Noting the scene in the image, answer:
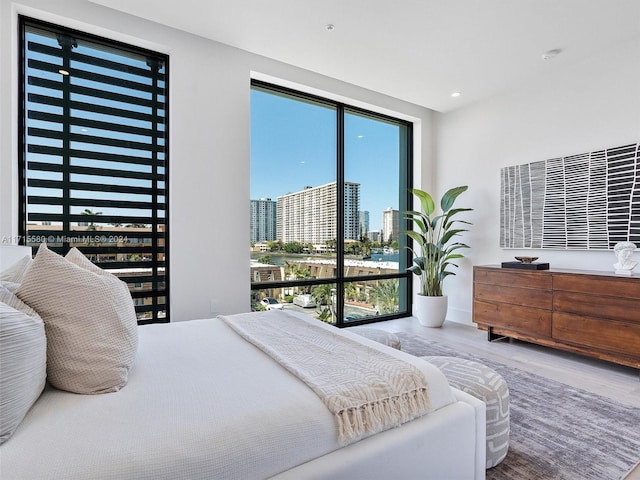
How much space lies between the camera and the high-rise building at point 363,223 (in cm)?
435

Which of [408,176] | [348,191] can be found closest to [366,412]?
[348,191]

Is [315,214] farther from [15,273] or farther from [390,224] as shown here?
[15,273]

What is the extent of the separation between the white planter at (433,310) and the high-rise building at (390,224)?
2.99 feet

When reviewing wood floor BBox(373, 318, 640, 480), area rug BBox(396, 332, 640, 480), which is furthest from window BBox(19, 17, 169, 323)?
wood floor BBox(373, 318, 640, 480)

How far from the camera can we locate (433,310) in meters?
4.11

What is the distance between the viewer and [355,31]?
283 centimetres

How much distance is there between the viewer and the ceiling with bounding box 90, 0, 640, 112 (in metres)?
2.53

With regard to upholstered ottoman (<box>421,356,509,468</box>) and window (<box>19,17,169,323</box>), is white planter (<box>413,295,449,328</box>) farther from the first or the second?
window (<box>19,17,169,323</box>)

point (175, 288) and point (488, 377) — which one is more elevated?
point (175, 288)

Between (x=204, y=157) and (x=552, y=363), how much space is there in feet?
11.4

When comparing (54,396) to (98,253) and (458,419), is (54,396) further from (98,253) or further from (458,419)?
(98,253)

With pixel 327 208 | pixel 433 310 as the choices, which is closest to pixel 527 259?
pixel 433 310

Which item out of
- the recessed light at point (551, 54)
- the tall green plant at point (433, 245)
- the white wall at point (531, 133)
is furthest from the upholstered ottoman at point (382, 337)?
the recessed light at point (551, 54)

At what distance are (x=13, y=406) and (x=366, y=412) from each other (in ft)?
3.07
